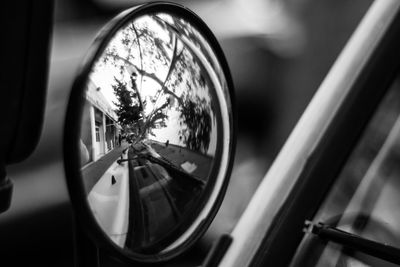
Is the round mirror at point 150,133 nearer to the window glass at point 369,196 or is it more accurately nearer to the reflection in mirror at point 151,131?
the reflection in mirror at point 151,131

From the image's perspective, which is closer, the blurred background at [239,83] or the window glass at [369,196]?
the window glass at [369,196]

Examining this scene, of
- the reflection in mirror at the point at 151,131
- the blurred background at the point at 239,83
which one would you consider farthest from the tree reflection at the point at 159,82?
the blurred background at the point at 239,83

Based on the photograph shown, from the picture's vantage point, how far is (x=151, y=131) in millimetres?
544

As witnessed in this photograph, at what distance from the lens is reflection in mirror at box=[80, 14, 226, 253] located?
0.50 metres

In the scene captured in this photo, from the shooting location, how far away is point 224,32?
2250 mm

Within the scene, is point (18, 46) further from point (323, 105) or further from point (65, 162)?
point (323, 105)

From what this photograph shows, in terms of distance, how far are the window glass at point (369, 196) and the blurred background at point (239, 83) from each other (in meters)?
1.21

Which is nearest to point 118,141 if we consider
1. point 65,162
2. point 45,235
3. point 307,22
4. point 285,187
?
point 65,162

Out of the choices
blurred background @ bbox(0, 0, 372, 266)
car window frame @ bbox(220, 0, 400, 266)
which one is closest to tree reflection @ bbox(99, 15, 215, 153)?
car window frame @ bbox(220, 0, 400, 266)

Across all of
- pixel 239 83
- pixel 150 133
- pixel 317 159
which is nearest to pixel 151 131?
pixel 150 133

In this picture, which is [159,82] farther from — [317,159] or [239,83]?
[239,83]

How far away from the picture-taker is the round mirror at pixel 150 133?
48 cm

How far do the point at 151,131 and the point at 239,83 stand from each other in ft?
6.34

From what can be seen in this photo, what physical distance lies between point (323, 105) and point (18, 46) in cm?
35
